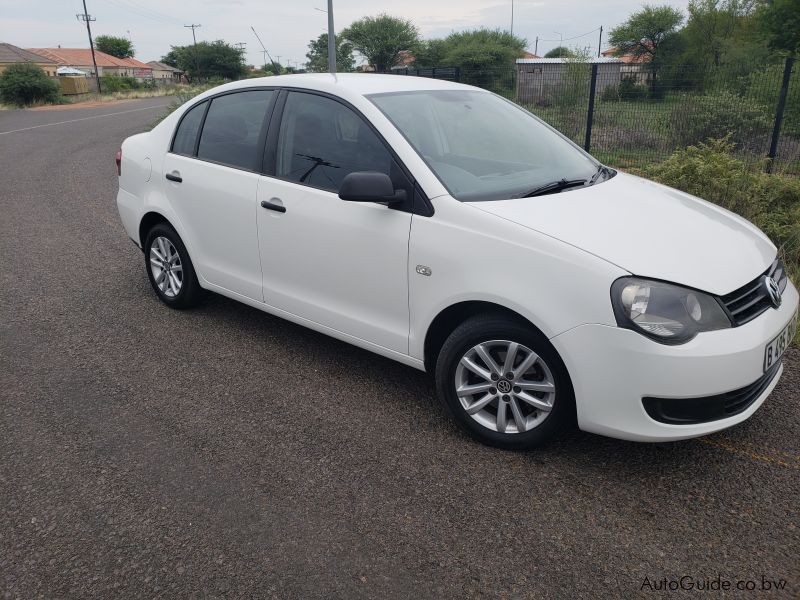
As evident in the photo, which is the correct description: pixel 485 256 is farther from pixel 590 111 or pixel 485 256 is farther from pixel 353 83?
pixel 590 111

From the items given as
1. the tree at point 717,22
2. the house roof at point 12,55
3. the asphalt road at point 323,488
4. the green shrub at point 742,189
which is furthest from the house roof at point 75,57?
the asphalt road at point 323,488

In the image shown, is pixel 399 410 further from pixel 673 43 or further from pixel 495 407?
pixel 673 43

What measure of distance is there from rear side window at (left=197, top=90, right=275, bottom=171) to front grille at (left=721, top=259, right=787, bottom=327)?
2.82m

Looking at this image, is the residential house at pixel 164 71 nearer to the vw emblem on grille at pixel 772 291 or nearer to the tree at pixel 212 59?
the tree at pixel 212 59

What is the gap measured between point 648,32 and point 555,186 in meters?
73.2

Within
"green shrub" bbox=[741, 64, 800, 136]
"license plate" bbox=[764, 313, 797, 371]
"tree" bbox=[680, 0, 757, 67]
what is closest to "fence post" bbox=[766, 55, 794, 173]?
"green shrub" bbox=[741, 64, 800, 136]

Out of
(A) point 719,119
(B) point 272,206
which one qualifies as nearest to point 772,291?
(B) point 272,206

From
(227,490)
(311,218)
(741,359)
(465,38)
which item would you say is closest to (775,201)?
(741,359)

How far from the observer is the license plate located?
301 centimetres

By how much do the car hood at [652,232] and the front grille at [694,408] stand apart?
1.53 ft

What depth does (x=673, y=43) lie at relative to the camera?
211ft

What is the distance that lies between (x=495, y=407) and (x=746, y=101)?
31.8 feet

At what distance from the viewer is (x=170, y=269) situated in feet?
17.1

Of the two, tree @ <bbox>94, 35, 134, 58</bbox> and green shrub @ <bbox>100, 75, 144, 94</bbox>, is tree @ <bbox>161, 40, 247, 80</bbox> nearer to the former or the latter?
green shrub @ <bbox>100, 75, 144, 94</bbox>
